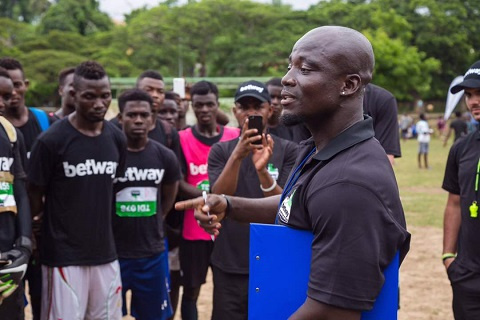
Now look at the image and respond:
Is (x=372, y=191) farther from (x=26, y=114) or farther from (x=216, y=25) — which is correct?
(x=216, y=25)

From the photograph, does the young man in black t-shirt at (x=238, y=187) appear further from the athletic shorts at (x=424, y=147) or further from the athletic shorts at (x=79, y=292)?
the athletic shorts at (x=424, y=147)

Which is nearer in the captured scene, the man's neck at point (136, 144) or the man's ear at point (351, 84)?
the man's ear at point (351, 84)

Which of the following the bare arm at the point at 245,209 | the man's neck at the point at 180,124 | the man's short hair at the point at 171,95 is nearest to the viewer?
the bare arm at the point at 245,209

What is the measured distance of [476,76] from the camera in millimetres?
4199

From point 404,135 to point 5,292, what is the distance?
37.1 metres

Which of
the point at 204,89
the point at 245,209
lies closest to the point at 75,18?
the point at 204,89

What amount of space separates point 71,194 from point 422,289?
4529 mm

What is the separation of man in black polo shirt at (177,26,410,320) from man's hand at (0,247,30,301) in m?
2.19

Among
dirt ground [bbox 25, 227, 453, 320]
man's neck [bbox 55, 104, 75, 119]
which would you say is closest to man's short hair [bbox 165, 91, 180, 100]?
man's neck [bbox 55, 104, 75, 119]

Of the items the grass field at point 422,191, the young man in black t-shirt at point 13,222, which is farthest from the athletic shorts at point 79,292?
the grass field at point 422,191

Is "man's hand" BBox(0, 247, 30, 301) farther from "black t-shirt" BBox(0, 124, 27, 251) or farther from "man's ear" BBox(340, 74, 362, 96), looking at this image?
"man's ear" BBox(340, 74, 362, 96)

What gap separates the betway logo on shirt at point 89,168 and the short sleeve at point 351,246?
2942 millimetres

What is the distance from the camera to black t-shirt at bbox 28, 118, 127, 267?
451 cm

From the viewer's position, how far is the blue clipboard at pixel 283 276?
2.08 m
